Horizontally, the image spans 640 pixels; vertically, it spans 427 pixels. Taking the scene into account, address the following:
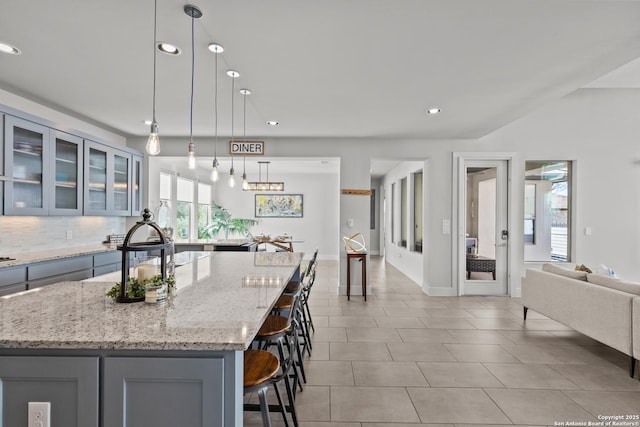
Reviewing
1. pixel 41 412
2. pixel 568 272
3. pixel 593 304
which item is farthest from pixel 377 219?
pixel 41 412

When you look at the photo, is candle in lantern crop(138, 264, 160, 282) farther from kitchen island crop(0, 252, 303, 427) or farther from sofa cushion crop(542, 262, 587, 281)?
sofa cushion crop(542, 262, 587, 281)

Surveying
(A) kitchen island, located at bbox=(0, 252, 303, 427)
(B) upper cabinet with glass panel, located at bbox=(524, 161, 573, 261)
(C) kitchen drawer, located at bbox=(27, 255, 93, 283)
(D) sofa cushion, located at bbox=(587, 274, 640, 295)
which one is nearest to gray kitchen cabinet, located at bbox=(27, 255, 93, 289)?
(C) kitchen drawer, located at bbox=(27, 255, 93, 283)

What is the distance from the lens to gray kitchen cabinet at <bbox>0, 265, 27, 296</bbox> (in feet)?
9.16

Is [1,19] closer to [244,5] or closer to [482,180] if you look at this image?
[244,5]

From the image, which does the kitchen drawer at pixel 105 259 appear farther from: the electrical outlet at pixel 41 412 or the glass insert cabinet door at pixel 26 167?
the electrical outlet at pixel 41 412

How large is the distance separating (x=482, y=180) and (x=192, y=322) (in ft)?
17.8

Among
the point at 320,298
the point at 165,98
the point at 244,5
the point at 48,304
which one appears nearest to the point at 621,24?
the point at 244,5

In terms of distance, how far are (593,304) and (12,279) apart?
5.17 metres

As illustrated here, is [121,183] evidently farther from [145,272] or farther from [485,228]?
[485,228]

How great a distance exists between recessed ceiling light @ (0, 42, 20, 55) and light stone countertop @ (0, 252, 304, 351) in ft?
6.60

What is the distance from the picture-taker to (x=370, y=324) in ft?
12.8

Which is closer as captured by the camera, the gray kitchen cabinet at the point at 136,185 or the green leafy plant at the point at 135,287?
the green leafy plant at the point at 135,287

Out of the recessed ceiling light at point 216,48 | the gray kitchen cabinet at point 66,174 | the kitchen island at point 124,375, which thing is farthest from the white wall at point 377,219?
the kitchen island at point 124,375

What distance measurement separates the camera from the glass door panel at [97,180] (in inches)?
168
